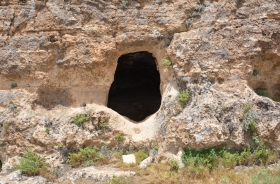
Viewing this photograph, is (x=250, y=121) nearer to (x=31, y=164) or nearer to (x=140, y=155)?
(x=140, y=155)

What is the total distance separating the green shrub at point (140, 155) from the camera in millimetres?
7113

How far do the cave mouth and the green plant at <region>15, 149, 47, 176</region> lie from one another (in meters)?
4.16

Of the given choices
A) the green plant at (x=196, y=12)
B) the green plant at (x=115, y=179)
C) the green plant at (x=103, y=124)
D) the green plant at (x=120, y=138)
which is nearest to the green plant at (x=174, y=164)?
the green plant at (x=115, y=179)

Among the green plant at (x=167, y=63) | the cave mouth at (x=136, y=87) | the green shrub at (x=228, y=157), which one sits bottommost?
the cave mouth at (x=136, y=87)

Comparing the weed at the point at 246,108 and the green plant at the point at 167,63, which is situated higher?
the green plant at the point at 167,63

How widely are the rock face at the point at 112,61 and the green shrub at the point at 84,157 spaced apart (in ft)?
0.77

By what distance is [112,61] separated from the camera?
802 cm

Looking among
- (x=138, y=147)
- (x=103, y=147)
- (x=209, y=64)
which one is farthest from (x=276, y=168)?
(x=103, y=147)

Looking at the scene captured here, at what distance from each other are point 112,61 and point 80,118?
5.65 ft

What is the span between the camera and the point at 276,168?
19.5 ft

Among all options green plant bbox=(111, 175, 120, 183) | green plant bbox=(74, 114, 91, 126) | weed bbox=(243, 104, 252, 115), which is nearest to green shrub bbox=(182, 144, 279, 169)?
weed bbox=(243, 104, 252, 115)

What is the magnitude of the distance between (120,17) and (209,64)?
8.56 feet

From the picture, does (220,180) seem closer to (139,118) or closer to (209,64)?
(209,64)

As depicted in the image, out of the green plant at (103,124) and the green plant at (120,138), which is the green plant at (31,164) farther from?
the green plant at (120,138)
